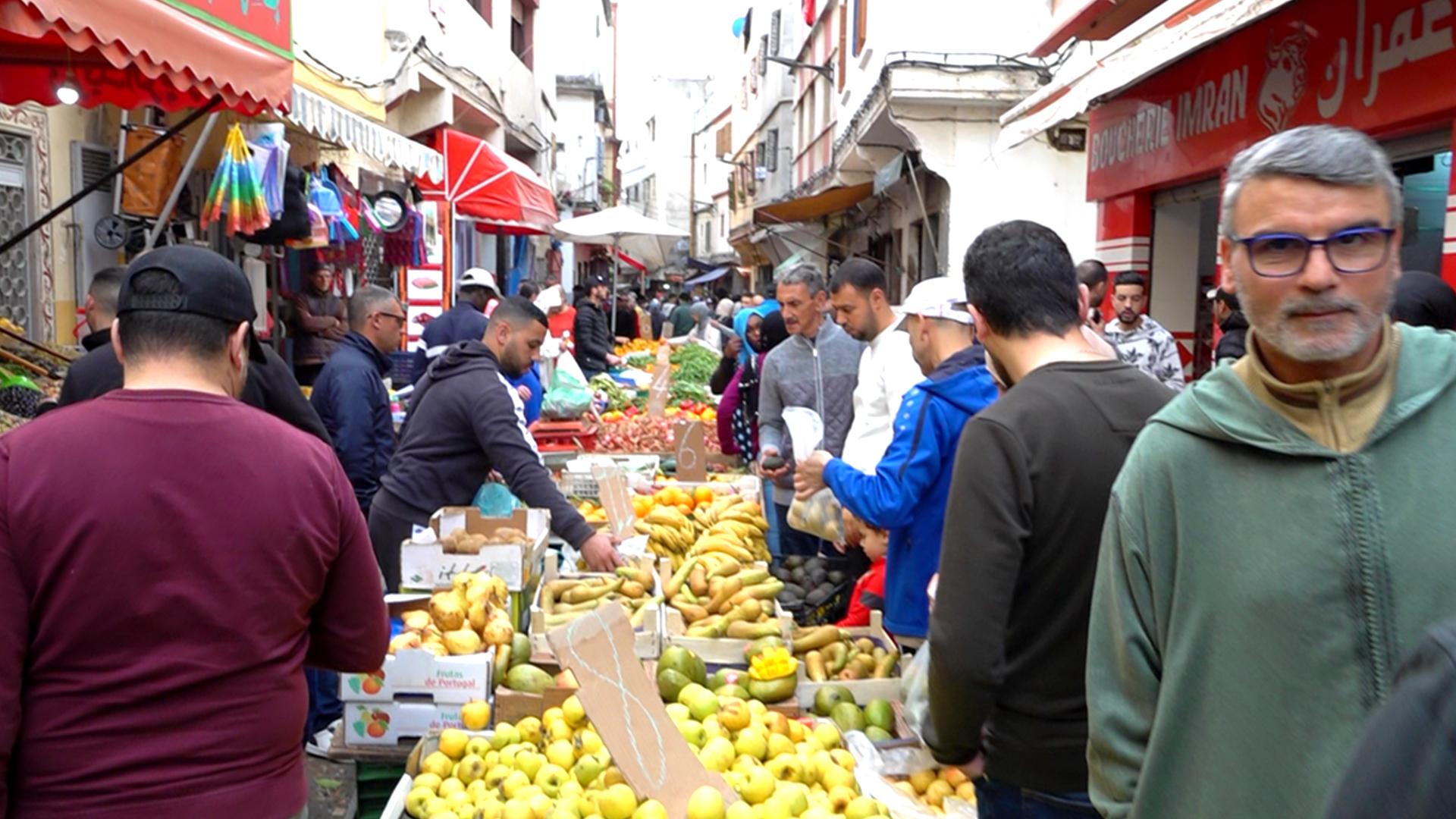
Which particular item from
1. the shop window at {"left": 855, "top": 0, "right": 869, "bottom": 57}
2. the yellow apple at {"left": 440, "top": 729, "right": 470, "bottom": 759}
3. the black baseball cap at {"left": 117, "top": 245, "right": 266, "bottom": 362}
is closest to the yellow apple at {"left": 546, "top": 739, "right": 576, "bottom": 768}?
the yellow apple at {"left": 440, "top": 729, "right": 470, "bottom": 759}

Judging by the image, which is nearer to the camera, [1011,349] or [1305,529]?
[1305,529]

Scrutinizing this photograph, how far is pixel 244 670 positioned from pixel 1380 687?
197 centimetres

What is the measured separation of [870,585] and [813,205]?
1621 cm

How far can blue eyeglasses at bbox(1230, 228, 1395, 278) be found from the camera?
1633 millimetres

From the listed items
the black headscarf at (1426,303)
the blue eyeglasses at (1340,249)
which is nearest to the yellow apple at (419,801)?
the blue eyeglasses at (1340,249)

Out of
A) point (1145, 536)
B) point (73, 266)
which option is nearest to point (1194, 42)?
point (1145, 536)

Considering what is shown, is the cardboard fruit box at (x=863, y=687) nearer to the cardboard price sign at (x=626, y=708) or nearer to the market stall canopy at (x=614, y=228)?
the cardboard price sign at (x=626, y=708)

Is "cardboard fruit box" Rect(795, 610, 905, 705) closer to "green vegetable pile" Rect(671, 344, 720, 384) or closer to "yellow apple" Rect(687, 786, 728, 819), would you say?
"yellow apple" Rect(687, 786, 728, 819)

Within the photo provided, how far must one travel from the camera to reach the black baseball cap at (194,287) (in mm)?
2266

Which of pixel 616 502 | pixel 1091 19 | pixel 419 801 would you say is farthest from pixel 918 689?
pixel 1091 19

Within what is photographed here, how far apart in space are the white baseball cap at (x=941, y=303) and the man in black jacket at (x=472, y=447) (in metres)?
1.75

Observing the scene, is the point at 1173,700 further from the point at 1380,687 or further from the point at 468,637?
the point at 468,637

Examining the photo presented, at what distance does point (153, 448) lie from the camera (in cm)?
220

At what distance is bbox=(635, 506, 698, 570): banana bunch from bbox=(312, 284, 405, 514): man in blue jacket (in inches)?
55.9
